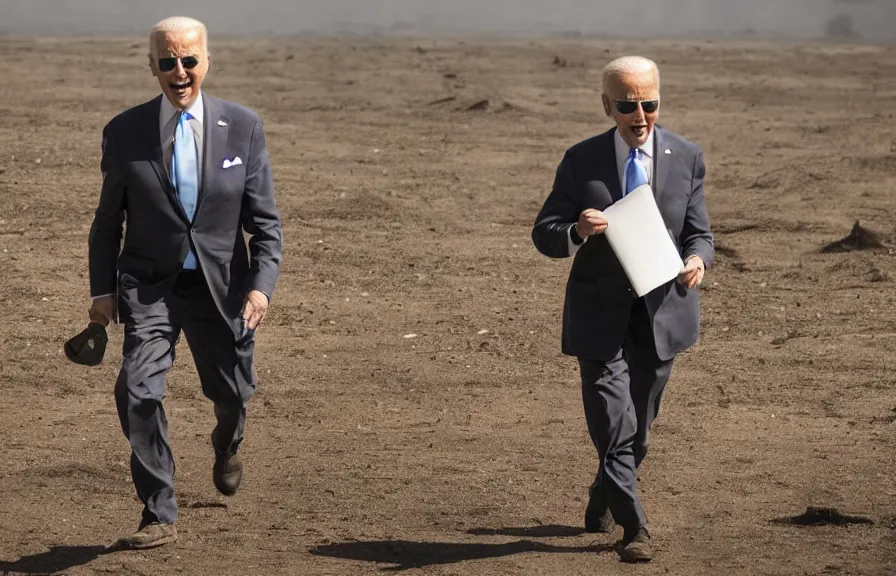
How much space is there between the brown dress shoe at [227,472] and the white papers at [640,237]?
76.3 inches

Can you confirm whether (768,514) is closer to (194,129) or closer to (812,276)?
(194,129)

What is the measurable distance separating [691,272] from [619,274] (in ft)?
0.88

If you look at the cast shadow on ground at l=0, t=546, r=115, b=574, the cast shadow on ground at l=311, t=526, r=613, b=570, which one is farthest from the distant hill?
the cast shadow on ground at l=311, t=526, r=613, b=570

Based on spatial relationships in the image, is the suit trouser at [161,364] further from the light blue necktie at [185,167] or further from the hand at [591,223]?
the hand at [591,223]

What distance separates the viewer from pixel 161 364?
20.8 ft

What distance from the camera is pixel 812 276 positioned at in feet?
41.4

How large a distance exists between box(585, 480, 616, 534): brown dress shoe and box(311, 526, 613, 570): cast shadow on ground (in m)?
0.08

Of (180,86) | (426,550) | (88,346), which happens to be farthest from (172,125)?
(426,550)

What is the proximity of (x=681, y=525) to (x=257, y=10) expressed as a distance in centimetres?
6207

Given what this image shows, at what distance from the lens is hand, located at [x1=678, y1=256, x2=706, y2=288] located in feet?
20.6

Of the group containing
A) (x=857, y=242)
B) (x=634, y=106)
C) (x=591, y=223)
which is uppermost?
(x=634, y=106)

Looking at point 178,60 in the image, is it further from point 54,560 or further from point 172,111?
point 54,560

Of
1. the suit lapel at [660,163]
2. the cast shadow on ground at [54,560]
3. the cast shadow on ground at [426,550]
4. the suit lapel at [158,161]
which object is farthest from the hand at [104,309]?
the suit lapel at [660,163]

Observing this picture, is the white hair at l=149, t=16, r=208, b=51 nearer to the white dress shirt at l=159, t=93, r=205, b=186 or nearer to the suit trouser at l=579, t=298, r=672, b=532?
the white dress shirt at l=159, t=93, r=205, b=186
